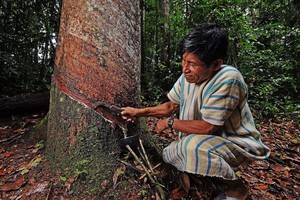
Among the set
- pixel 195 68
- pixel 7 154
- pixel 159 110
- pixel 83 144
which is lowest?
pixel 7 154

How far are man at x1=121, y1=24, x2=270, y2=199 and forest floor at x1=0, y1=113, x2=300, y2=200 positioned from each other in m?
0.28

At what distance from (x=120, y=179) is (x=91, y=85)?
34.0 inches

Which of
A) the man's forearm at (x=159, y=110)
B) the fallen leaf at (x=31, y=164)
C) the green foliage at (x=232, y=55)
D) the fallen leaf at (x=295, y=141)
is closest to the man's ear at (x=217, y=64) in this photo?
the man's forearm at (x=159, y=110)

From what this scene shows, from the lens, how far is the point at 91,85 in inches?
84.7

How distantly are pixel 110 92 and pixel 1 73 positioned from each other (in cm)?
401

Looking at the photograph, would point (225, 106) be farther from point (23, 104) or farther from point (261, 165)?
point (23, 104)

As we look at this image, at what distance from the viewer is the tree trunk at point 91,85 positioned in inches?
84.7

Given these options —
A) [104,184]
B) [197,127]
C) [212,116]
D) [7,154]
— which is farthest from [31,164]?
[212,116]

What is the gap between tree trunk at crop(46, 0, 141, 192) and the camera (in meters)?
2.15

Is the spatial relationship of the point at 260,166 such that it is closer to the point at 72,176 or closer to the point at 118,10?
the point at 72,176

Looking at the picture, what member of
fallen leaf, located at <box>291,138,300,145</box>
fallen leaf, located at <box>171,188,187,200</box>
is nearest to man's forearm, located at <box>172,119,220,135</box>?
fallen leaf, located at <box>171,188,187,200</box>

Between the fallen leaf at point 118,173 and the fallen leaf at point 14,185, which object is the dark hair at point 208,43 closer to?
the fallen leaf at point 118,173

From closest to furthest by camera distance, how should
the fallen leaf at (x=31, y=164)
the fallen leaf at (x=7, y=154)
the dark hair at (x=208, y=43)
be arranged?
the dark hair at (x=208, y=43)
the fallen leaf at (x=31, y=164)
the fallen leaf at (x=7, y=154)

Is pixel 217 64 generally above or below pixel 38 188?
above
